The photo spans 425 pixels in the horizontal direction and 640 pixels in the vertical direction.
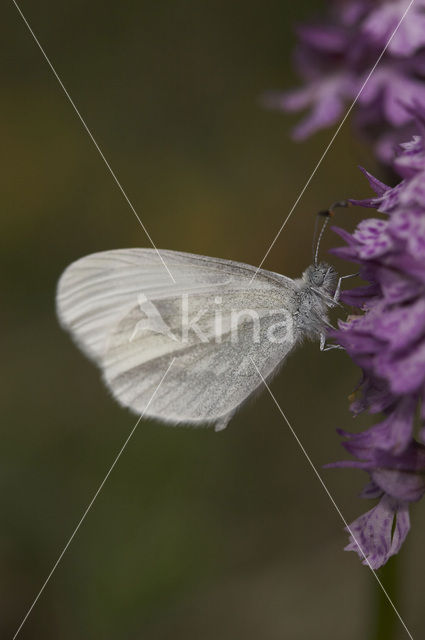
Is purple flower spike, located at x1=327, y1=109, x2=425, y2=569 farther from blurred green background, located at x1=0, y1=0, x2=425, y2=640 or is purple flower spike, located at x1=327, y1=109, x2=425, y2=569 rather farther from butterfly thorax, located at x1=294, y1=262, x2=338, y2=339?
blurred green background, located at x1=0, y1=0, x2=425, y2=640

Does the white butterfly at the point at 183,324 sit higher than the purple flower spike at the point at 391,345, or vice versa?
the purple flower spike at the point at 391,345

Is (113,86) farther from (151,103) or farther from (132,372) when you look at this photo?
(132,372)

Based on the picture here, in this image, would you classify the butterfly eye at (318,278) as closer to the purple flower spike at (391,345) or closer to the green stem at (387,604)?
the purple flower spike at (391,345)

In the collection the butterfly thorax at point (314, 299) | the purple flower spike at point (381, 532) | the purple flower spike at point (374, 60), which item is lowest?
the purple flower spike at point (381, 532)

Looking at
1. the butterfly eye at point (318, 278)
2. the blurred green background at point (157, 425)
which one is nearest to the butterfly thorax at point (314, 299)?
the butterfly eye at point (318, 278)

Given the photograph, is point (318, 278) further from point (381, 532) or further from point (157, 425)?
point (157, 425)
